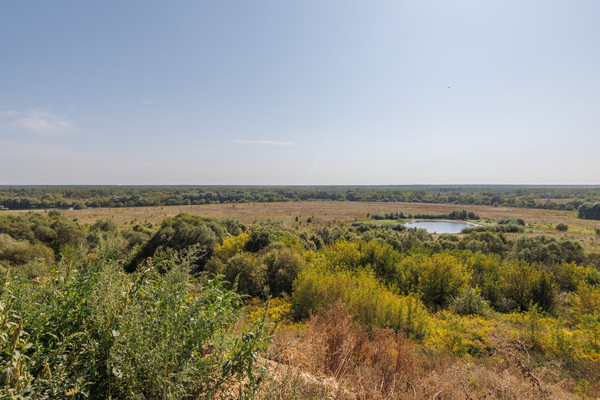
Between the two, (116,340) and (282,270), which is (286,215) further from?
(116,340)

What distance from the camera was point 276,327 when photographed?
4.59 meters

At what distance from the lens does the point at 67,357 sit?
222cm

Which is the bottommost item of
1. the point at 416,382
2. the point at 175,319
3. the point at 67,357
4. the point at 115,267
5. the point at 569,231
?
the point at 569,231

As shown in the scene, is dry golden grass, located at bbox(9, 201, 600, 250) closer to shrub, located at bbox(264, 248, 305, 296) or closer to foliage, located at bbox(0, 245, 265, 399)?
shrub, located at bbox(264, 248, 305, 296)

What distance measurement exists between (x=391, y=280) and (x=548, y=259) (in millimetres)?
23233

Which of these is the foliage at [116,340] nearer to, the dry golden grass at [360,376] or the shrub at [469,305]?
the dry golden grass at [360,376]

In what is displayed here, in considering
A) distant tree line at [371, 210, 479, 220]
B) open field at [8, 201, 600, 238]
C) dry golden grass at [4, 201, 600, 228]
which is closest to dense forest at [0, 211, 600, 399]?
open field at [8, 201, 600, 238]

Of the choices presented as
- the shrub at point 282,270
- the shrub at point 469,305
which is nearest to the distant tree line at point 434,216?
the shrub at point 469,305

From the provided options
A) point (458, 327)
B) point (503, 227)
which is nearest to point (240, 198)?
point (503, 227)

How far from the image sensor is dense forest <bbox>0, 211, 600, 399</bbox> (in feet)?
7.47

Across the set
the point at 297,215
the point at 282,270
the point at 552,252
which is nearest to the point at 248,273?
the point at 282,270

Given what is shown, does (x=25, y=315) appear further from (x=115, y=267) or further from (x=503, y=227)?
(x=503, y=227)

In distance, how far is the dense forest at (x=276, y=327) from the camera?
2275 millimetres

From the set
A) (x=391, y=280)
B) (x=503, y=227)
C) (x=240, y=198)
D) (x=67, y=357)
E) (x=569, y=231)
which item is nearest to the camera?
(x=67, y=357)
